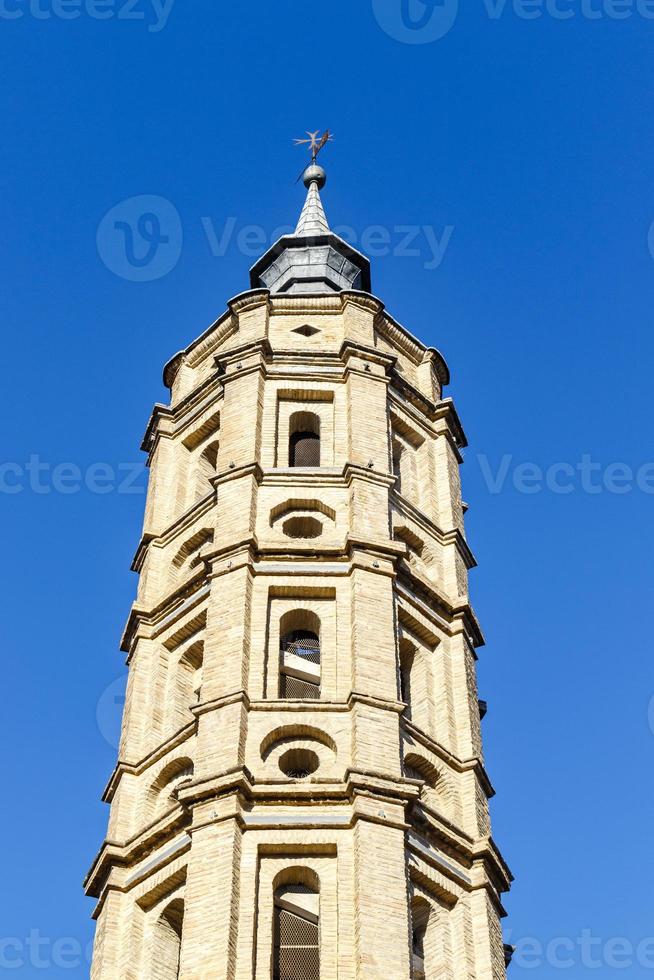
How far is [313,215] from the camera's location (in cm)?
5106

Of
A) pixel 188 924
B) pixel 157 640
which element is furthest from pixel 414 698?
pixel 188 924

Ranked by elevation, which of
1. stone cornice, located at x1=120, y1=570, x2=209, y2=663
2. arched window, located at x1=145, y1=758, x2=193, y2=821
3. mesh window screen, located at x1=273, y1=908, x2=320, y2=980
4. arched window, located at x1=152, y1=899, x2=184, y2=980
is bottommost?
mesh window screen, located at x1=273, y1=908, x2=320, y2=980

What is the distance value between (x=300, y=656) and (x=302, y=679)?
1.56ft

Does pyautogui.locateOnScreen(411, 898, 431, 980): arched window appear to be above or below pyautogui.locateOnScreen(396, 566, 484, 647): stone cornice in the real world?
below

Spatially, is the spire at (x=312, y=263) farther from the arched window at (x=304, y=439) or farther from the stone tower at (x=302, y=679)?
the arched window at (x=304, y=439)

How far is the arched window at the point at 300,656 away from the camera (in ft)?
107

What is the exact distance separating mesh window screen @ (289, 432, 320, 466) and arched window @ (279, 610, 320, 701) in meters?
4.69

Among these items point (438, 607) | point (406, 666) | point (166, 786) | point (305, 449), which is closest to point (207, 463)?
point (305, 449)

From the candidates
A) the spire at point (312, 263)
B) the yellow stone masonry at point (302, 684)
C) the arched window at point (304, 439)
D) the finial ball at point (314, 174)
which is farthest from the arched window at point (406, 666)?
the finial ball at point (314, 174)

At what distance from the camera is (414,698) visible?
33.8m

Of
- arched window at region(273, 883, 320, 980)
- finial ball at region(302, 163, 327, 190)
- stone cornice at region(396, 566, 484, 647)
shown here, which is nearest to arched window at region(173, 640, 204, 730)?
stone cornice at region(396, 566, 484, 647)

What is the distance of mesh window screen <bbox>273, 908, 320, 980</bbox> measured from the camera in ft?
91.4

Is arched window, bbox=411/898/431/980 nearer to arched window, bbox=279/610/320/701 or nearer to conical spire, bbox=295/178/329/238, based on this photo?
arched window, bbox=279/610/320/701

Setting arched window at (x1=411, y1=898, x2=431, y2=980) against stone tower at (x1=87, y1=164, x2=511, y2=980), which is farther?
arched window at (x1=411, y1=898, x2=431, y2=980)
